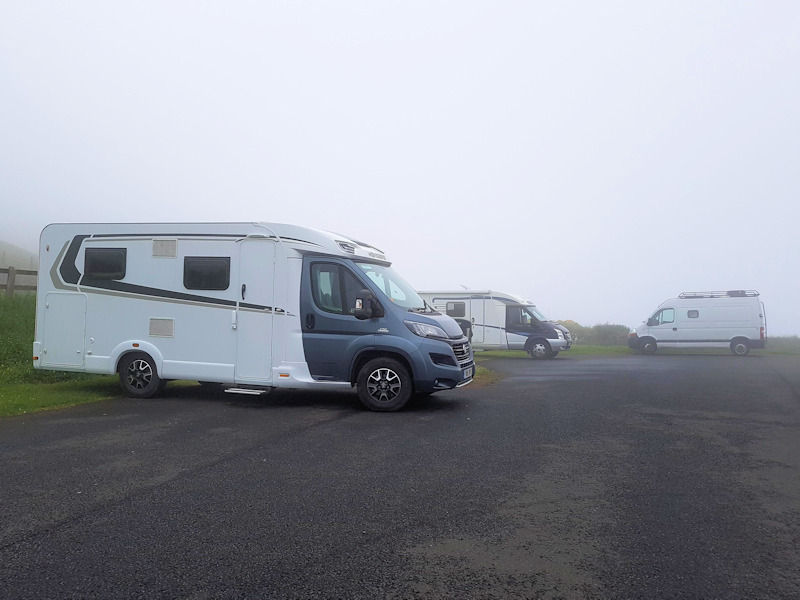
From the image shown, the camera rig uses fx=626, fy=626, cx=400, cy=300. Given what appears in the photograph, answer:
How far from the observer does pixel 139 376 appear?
34.6ft

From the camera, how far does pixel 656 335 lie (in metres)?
26.4

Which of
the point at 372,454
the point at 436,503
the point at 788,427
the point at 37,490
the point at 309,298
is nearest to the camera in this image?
the point at 436,503

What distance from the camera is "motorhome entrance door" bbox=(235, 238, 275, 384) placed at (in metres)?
9.79

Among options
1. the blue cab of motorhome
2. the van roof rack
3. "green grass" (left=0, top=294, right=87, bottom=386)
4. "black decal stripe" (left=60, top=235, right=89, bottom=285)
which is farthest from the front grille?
the van roof rack

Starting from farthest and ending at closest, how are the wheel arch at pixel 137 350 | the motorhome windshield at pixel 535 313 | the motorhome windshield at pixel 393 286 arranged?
the motorhome windshield at pixel 535 313
the wheel arch at pixel 137 350
the motorhome windshield at pixel 393 286

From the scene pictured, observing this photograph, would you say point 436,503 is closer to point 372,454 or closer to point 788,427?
point 372,454

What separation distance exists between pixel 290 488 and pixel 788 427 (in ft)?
22.3

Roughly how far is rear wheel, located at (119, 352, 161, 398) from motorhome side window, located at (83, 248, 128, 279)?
1414 millimetres

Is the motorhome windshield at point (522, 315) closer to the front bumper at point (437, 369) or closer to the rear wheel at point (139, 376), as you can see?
the front bumper at point (437, 369)

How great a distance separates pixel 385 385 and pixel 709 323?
67.3ft

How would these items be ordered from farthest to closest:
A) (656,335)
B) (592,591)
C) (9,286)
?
(656,335), (9,286), (592,591)

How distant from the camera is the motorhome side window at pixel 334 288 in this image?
31.8 feet

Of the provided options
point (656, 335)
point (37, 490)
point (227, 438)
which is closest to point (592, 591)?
point (37, 490)

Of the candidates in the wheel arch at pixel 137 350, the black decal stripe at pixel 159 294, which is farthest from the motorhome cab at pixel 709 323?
the wheel arch at pixel 137 350
